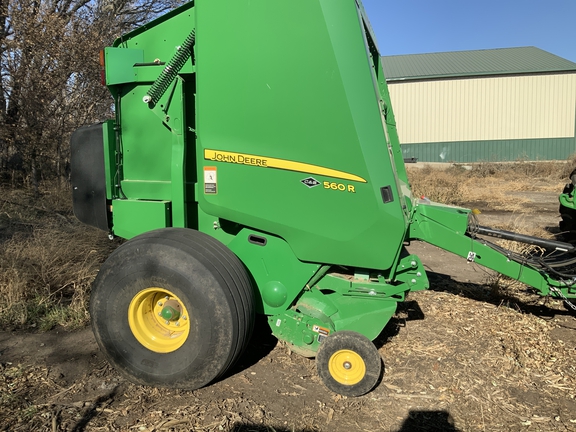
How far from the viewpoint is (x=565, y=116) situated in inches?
961

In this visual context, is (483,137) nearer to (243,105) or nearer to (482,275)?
(482,275)

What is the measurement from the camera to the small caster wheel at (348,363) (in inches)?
109

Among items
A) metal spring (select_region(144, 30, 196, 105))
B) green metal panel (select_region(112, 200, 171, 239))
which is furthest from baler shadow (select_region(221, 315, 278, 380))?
metal spring (select_region(144, 30, 196, 105))

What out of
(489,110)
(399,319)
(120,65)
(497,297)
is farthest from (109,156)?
(489,110)

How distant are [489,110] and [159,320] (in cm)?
2560

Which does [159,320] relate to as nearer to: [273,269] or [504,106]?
[273,269]

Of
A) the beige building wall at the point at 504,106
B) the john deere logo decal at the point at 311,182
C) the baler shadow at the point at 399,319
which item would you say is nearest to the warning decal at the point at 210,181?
the john deere logo decal at the point at 311,182

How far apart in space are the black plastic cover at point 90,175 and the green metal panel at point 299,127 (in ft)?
3.64

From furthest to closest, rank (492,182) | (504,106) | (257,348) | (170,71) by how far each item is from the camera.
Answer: (504,106) → (492,182) → (257,348) → (170,71)

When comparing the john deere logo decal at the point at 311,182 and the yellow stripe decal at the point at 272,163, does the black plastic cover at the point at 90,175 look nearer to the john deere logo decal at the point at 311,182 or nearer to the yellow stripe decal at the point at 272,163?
the yellow stripe decal at the point at 272,163

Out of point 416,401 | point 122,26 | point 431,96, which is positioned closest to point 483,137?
point 431,96

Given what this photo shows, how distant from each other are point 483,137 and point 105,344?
2536cm

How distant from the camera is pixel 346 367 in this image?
9.21ft

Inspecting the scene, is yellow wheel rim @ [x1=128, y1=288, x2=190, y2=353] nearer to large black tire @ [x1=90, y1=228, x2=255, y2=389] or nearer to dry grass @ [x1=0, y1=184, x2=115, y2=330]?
large black tire @ [x1=90, y1=228, x2=255, y2=389]
